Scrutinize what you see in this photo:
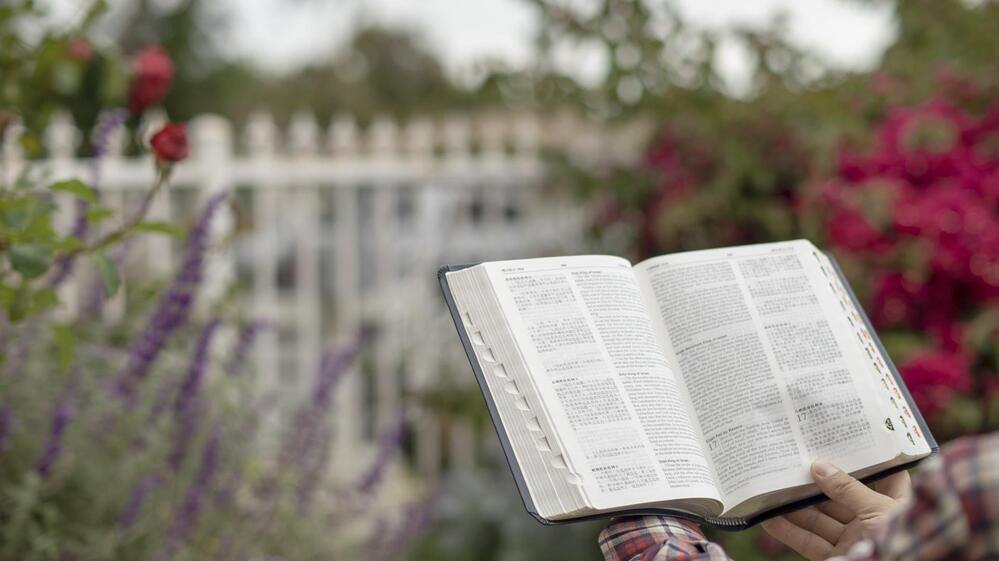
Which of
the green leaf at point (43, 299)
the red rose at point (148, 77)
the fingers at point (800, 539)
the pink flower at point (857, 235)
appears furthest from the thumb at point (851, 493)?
the red rose at point (148, 77)

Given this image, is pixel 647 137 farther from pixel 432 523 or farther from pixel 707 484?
pixel 707 484

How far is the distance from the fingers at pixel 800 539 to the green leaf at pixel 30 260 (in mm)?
1164

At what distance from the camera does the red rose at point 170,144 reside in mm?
1539

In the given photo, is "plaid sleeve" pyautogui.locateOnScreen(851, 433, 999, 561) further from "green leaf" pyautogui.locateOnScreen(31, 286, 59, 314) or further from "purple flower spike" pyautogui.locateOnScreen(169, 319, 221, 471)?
"purple flower spike" pyautogui.locateOnScreen(169, 319, 221, 471)

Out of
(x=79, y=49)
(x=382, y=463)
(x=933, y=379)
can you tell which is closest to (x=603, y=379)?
(x=382, y=463)

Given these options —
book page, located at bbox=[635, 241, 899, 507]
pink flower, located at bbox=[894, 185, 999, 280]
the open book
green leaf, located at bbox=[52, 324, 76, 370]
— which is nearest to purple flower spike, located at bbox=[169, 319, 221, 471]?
green leaf, located at bbox=[52, 324, 76, 370]

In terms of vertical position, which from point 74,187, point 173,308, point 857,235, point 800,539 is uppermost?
point 74,187

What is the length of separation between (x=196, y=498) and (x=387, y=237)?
7.00 ft

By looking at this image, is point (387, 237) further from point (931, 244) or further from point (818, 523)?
point (818, 523)

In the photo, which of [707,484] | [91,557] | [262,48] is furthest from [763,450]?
[262,48]

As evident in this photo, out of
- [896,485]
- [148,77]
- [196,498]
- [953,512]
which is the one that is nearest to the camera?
[953,512]

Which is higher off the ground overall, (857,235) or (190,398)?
(857,235)

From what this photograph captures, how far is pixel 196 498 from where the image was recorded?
202 centimetres

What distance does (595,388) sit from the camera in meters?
1.24
